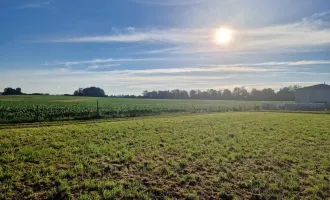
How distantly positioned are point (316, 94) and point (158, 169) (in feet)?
188

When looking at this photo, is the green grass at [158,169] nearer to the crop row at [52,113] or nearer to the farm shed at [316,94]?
the crop row at [52,113]

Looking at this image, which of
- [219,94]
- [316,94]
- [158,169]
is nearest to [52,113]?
[158,169]

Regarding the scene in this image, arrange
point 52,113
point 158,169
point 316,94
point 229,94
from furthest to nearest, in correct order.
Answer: point 229,94, point 316,94, point 52,113, point 158,169

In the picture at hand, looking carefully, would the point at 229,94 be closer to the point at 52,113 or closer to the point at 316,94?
the point at 316,94

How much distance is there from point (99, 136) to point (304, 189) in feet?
27.7

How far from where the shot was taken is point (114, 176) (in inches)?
220

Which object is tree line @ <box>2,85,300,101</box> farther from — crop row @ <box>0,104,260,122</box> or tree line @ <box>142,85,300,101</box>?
crop row @ <box>0,104,260,122</box>

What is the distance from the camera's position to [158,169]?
6.16m

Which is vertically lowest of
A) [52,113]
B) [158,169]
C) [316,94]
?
[158,169]

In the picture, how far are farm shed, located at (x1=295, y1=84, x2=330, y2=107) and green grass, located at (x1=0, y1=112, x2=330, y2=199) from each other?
4966cm

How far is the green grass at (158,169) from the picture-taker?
4.77 metres

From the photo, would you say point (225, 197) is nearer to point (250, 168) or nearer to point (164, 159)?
point (250, 168)

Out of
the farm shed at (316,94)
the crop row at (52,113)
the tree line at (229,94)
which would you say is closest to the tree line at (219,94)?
the tree line at (229,94)

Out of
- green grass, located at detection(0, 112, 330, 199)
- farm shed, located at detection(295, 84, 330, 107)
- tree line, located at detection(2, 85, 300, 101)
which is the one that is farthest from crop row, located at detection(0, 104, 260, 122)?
tree line, located at detection(2, 85, 300, 101)
